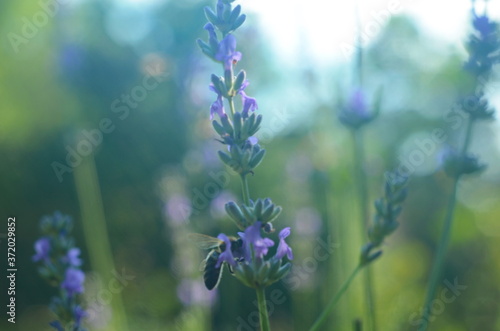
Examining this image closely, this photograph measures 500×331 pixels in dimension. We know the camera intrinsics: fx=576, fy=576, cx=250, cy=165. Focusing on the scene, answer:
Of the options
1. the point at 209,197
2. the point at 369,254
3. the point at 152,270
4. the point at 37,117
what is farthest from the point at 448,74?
the point at 369,254

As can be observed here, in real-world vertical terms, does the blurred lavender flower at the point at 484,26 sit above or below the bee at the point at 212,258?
above

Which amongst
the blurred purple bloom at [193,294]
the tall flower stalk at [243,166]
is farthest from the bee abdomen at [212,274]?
the blurred purple bloom at [193,294]

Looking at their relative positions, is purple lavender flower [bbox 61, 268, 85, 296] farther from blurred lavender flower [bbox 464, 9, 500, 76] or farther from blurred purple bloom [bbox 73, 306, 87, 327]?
blurred lavender flower [bbox 464, 9, 500, 76]

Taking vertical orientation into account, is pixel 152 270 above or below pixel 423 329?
above

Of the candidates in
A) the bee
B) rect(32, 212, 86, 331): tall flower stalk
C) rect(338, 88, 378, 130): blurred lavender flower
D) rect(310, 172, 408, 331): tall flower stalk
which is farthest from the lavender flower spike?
rect(338, 88, 378, 130): blurred lavender flower

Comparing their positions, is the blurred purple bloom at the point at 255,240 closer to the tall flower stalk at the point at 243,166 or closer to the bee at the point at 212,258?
the tall flower stalk at the point at 243,166

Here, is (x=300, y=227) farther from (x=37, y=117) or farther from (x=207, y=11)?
(x=37, y=117)

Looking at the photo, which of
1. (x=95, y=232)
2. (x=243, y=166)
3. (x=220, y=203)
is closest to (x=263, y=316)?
(x=243, y=166)
